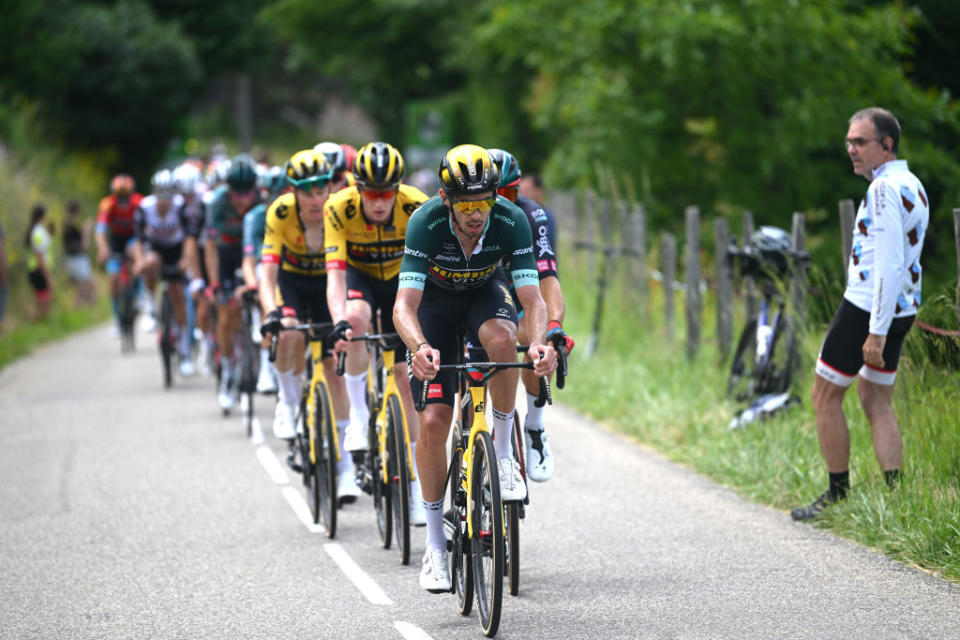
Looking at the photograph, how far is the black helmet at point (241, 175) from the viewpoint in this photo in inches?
464

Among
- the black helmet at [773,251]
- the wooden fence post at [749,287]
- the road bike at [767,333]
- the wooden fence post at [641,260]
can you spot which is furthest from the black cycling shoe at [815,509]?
the wooden fence post at [641,260]

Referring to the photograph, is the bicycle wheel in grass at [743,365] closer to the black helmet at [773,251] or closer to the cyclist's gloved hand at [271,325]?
the black helmet at [773,251]

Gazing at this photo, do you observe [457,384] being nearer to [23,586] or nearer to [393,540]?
[393,540]

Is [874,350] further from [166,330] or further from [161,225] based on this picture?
[161,225]

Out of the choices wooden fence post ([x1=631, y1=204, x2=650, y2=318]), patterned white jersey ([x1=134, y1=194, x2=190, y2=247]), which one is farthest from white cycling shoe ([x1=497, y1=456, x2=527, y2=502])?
patterned white jersey ([x1=134, y1=194, x2=190, y2=247])

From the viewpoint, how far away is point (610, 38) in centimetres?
1972

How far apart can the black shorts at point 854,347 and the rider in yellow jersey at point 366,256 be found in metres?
2.31

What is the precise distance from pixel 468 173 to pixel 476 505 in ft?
4.80

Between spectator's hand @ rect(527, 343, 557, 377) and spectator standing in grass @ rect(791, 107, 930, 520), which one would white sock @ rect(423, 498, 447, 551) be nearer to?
spectator's hand @ rect(527, 343, 557, 377)

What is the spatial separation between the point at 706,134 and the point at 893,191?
1375 centimetres

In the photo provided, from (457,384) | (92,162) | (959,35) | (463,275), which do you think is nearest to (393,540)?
(457,384)

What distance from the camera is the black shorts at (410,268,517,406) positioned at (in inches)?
254

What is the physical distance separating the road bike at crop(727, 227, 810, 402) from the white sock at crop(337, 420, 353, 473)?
3550 mm

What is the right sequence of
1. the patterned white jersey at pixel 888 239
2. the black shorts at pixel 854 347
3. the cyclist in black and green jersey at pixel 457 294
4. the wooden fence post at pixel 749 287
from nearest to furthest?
1. the cyclist in black and green jersey at pixel 457 294
2. the patterned white jersey at pixel 888 239
3. the black shorts at pixel 854 347
4. the wooden fence post at pixel 749 287
